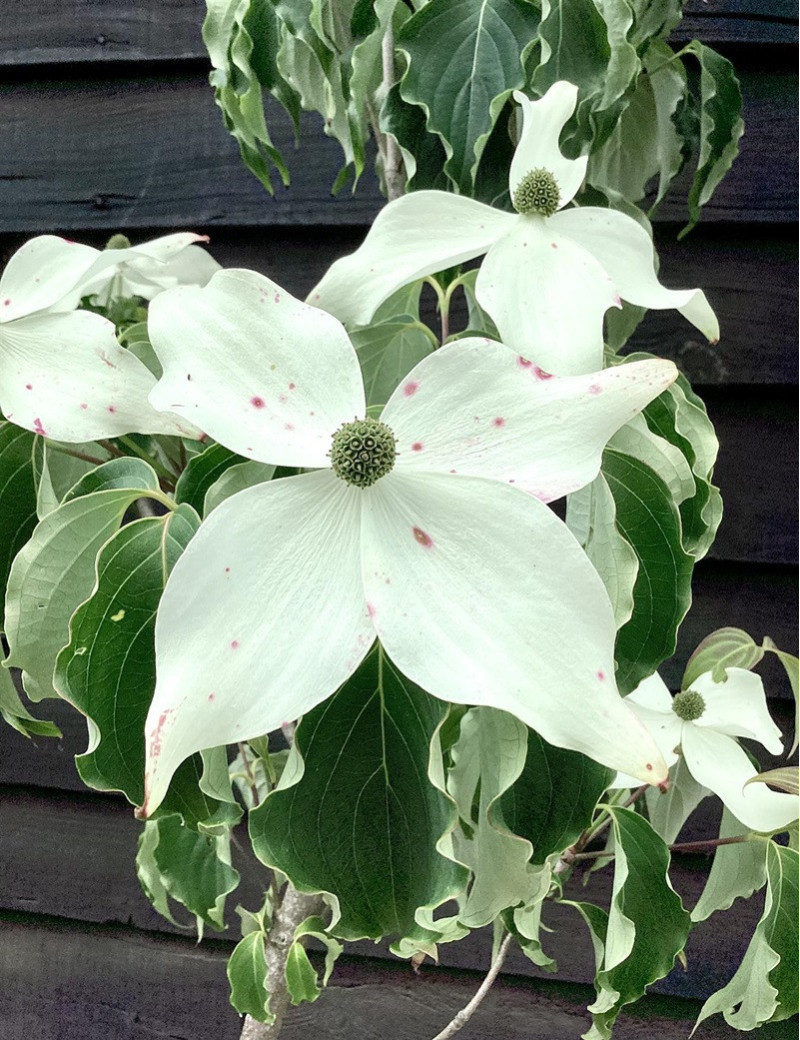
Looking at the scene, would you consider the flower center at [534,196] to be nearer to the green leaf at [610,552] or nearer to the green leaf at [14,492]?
the green leaf at [610,552]

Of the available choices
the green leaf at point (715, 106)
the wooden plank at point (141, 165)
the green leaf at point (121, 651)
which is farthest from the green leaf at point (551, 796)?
the wooden plank at point (141, 165)

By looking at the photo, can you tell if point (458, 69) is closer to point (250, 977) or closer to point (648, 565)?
point (648, 565)

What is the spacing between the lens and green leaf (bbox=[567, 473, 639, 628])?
14.1 inches

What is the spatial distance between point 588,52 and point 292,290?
0.48 meters

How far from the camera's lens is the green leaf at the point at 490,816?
0.36 meters

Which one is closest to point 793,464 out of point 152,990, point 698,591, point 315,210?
point 698,591

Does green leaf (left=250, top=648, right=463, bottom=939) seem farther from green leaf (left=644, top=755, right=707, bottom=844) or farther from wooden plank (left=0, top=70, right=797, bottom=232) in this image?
wooden plank (left=0, top=70, right=797, bottom=232)

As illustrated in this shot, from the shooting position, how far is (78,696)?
0.35 meters

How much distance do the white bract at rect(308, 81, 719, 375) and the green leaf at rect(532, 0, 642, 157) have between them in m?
0.06

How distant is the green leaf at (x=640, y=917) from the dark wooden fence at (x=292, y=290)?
0.37 m

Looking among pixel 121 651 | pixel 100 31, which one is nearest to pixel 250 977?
pixel 121 651

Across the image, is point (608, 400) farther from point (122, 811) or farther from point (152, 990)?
point (152, 990)

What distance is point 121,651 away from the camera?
1.16 feet

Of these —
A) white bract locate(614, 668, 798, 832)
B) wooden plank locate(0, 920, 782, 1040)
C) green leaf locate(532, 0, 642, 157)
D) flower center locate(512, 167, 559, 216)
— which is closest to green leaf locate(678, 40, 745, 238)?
green leaf locate(532, 0, 642, 157)
